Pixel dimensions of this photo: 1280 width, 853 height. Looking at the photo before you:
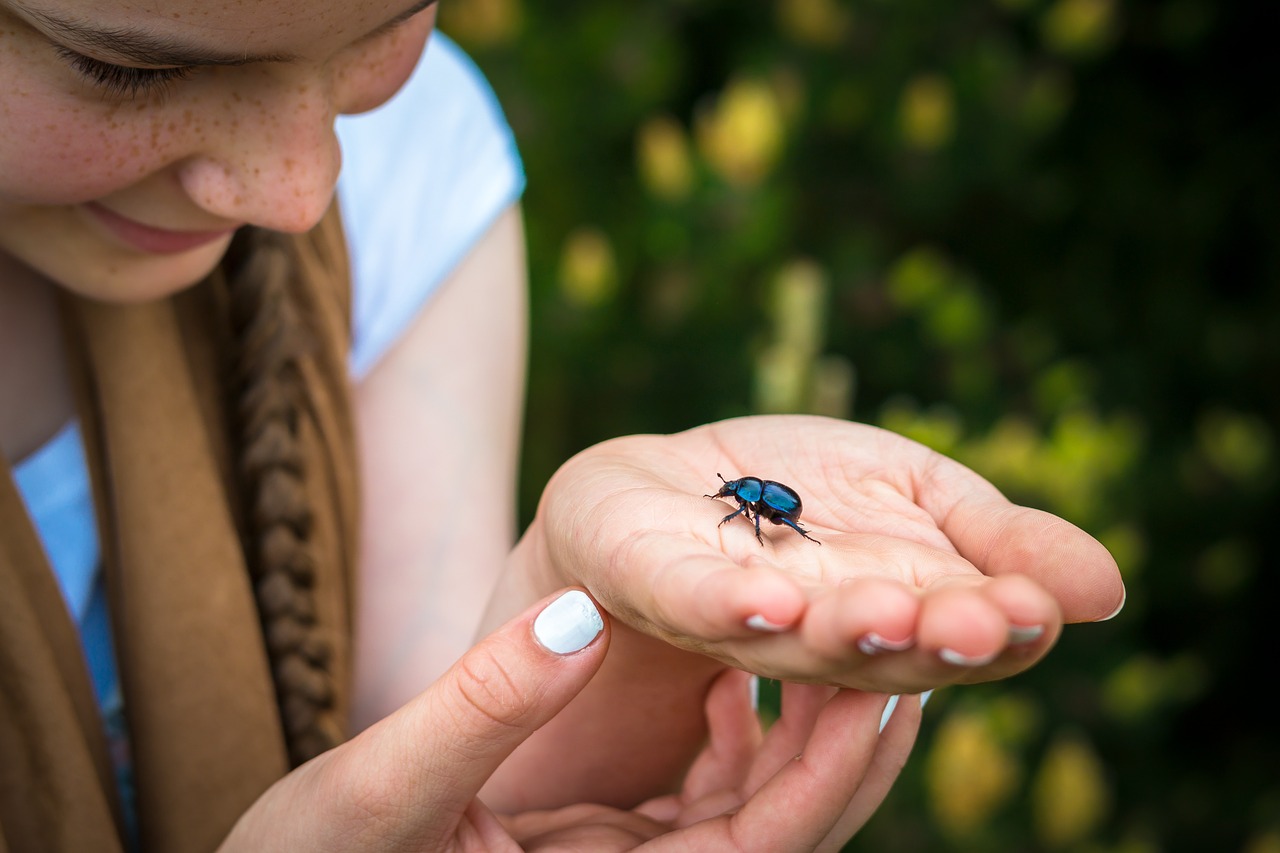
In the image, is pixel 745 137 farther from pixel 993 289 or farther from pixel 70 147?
pixel 70 147

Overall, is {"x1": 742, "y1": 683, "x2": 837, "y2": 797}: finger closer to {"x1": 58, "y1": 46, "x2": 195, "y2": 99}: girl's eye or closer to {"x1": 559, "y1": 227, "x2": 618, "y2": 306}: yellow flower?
{"x1": 58, "y1": 46, "x2": 195, "y2": 99}: girl's eye

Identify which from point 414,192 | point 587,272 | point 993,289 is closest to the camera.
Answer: point 414,192

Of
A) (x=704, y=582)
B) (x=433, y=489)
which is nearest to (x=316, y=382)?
(x=433, y=489)

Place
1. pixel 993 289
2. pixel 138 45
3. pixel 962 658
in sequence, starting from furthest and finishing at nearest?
1. pixel 993 289
2. pixel 138 45
3. pixel 962 658

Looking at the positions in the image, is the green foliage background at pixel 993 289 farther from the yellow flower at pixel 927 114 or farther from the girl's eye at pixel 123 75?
the girl's eye at pixel 123 75

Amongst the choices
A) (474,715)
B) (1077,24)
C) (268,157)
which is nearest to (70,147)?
(268,157)

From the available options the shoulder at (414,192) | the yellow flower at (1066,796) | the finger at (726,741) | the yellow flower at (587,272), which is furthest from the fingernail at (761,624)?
the yellow flower at (1066,796)

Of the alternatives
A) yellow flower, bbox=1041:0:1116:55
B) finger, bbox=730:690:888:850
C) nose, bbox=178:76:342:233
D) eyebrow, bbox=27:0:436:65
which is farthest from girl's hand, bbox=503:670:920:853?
yellow flower, bbox=1041:0:1116:55
